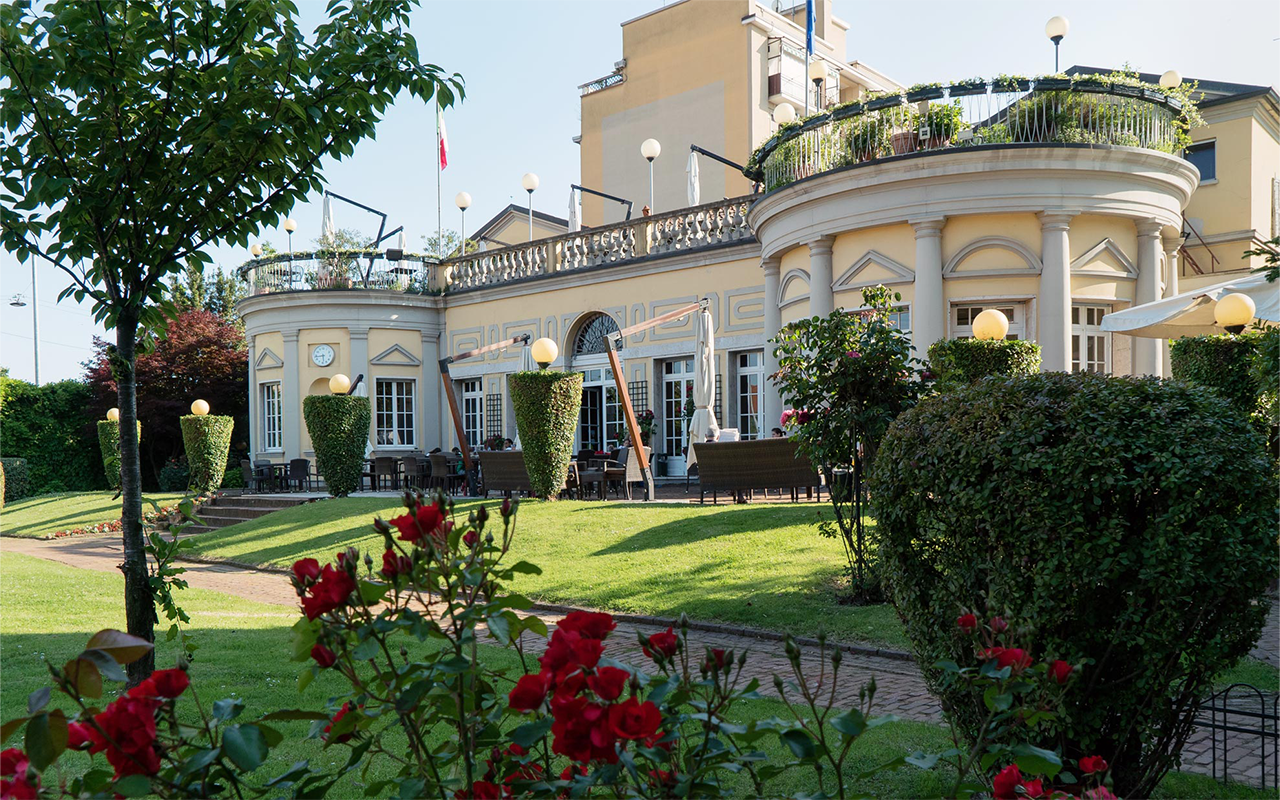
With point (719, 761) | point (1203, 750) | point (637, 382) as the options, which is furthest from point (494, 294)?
point (719, 761)

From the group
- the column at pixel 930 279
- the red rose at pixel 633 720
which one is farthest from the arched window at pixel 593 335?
the red rose at pixel 633 720

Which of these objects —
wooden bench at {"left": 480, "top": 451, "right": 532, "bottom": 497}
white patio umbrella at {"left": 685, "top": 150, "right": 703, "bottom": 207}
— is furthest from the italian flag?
wooden bench at {"left": 480, "top": 451, "right": 532, "bottom": 497}

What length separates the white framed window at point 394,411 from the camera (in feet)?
79.8

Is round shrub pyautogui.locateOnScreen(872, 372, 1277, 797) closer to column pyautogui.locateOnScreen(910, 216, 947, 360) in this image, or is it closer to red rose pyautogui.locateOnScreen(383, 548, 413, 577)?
red rose pyautogui.locateOnScreen(383, 548, 413, 577)

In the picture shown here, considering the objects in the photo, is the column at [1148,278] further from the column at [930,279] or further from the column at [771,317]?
the column at [771,317]

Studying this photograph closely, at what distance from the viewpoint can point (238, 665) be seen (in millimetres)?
6395

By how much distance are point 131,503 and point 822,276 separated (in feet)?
40.9

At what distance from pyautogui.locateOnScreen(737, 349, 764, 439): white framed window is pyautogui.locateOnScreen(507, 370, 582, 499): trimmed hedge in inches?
194

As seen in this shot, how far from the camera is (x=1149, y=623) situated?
318 centimetres

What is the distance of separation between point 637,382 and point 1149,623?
17.7 m

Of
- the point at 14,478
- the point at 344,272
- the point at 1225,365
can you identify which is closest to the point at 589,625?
the point at 1225,365

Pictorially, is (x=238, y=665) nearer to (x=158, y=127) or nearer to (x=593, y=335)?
(x=158, y=127)

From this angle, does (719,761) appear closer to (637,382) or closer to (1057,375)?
(1057,375)

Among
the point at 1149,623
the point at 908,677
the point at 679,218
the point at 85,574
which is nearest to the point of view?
the point at 1149,623
